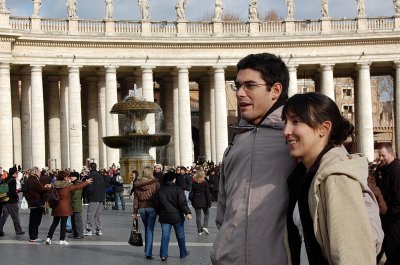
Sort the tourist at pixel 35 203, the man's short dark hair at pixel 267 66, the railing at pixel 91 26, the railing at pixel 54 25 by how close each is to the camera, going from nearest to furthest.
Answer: the man's short dark hair at pixel 267 66, the tourist at pixel 35 203, the railing at pixel 54 25, the railing at pixel 91 26

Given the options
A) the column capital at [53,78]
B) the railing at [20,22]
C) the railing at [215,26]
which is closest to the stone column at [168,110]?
the railing at [215,26]

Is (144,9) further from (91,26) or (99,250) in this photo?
(99,250)

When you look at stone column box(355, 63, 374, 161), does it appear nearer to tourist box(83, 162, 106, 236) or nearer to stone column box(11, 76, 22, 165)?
stone column box(11, 76, 22, 165)

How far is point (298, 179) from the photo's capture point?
17.5 feet

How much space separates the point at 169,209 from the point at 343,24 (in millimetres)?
44690

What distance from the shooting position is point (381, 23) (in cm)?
5856

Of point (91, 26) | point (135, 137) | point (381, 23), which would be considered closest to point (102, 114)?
point (91, 26)

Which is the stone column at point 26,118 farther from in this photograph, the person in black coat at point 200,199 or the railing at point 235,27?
the person in black coat at point 200,199

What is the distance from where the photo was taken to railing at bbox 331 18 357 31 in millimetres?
58906

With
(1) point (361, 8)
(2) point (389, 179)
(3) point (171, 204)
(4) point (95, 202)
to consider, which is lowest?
(4) point (95, 202)

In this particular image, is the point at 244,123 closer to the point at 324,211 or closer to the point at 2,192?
the point at 324,211

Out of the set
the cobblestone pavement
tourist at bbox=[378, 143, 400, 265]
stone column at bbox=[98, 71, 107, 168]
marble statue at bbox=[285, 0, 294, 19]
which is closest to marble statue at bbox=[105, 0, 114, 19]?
stone column at bbox=[98, 71, 107, 168]

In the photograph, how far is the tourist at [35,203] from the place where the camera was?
71.8ft

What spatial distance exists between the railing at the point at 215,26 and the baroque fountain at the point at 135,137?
18354mm
